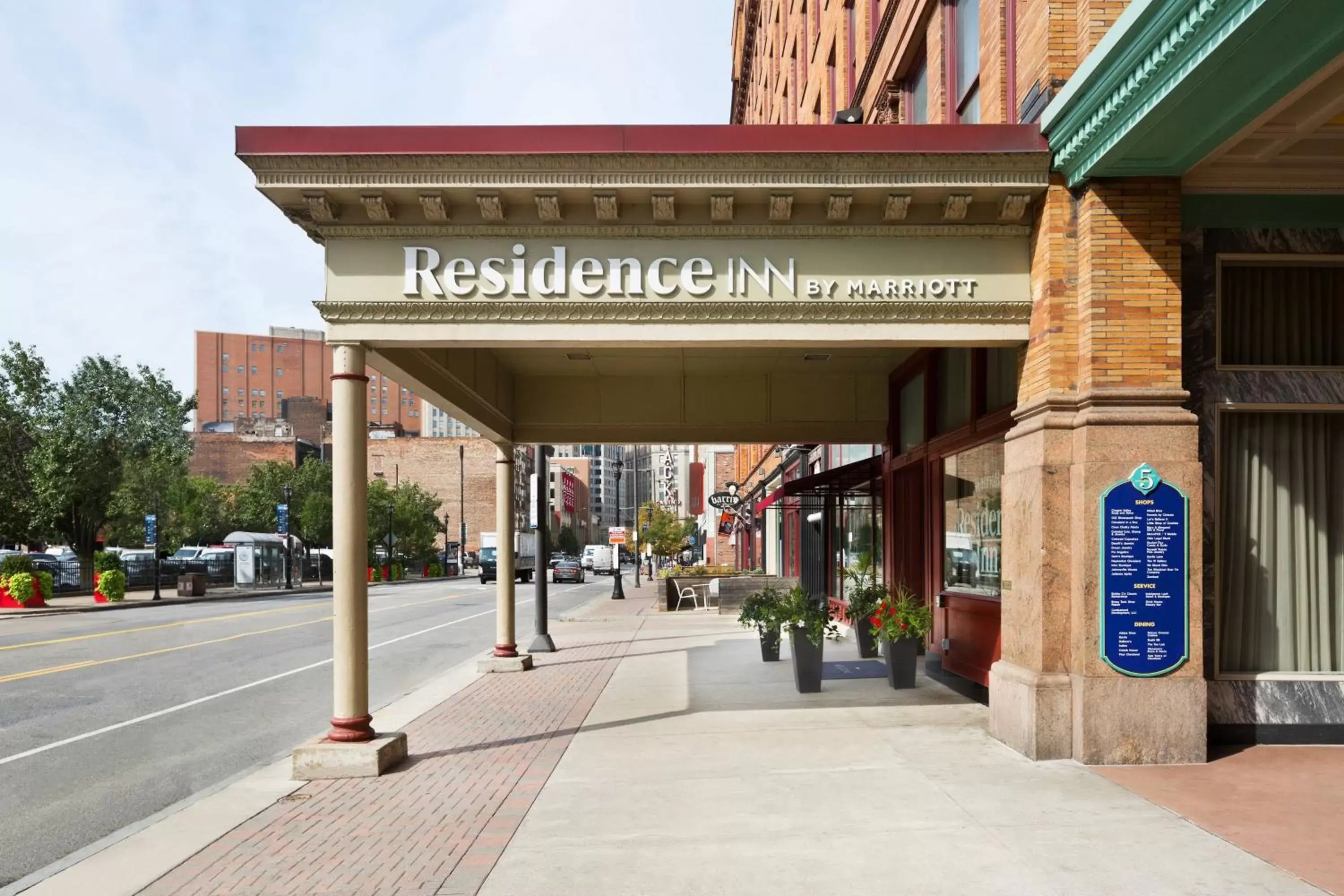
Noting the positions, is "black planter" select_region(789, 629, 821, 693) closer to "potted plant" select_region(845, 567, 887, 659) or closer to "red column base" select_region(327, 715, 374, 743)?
"potted plant" select_region(845, 567, 887, 659)

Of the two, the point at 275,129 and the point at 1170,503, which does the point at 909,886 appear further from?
the point at 275,129

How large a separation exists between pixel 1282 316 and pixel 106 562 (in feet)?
145

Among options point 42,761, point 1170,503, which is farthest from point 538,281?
point 42,761

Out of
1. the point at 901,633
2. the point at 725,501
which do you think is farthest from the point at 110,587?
the point at 901,633

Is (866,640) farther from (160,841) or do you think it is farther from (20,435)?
(20,435)

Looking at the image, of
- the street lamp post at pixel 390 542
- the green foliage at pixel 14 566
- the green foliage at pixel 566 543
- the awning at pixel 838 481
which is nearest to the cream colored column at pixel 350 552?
the awning at pixel 838 481

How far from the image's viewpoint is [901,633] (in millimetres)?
12586

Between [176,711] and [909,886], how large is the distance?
10185 millimetres

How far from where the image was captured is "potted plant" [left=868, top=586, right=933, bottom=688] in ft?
41.3

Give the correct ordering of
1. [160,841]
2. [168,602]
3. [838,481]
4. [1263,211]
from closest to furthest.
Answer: [160,841]
[1263,211]
[838,481]
[168,602]

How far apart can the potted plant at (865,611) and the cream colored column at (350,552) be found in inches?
271

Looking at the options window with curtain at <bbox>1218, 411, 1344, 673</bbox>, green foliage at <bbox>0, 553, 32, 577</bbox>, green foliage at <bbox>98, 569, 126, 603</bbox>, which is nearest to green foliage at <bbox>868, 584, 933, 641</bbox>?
window with curtain at <bbox>1218, 411, 1344, 673</bbox>

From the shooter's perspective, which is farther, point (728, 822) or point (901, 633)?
point (901, 633)

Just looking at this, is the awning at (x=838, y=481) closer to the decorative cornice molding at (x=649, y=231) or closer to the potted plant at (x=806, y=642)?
the potted plant at (x=806, y=642)
